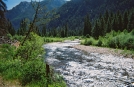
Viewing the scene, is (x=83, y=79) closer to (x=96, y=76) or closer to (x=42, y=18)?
(x=96, y=76)

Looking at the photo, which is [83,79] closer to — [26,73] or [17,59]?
[26,73]

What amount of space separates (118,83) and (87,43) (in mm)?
39107

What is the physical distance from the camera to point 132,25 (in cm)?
6788

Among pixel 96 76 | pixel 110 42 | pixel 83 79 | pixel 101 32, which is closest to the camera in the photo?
pixel 83 79

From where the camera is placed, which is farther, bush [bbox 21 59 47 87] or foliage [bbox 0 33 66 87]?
bush [bbox 21 59 47 87]

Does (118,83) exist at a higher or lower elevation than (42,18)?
lower

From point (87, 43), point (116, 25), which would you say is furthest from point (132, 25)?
point (87, 43)

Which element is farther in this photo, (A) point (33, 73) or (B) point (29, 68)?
(B) point (29, 68)

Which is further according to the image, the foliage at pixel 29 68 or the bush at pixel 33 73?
the bush at pixel 33 73

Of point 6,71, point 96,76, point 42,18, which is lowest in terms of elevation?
point 96,76

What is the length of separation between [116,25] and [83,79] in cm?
6850

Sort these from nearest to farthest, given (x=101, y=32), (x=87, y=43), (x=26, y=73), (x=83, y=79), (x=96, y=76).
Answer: (x=26, y=73) < (x=83, y=79) < (x=96, y=76) < (x=87, y=43) < (x=101, y=32)

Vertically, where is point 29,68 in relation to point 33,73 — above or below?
above

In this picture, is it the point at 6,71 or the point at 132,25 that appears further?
the point at 132,25
